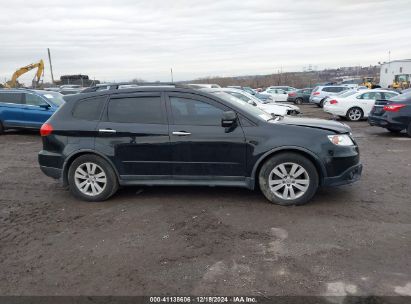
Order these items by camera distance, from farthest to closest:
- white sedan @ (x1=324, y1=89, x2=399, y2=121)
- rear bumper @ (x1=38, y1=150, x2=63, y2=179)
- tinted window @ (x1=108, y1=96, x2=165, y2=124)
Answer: white sedan @ (x1=324, y1=89, x2=399, y2=121)
rear bumper @ (x1=38, y1=150, x2=63, y2=179)
tinted window @ (x1=108, y1=96, x2=165, y2=124)

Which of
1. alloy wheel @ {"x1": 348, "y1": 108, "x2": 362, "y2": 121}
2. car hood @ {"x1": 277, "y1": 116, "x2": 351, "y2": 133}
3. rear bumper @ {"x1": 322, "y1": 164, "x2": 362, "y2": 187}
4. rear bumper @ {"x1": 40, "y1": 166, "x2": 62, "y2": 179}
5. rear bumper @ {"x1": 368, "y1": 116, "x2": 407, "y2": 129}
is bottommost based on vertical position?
alloy wheel @ {"x1": 348, "y1": 108, "x2": 362, "y2": 121}

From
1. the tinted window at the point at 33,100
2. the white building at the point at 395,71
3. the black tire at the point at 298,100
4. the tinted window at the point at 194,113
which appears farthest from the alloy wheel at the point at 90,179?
the white building at the point at 395,71

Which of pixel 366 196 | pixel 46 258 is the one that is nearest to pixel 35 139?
pixel 46 258

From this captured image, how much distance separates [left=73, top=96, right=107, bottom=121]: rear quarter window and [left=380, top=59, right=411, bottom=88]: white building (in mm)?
48876

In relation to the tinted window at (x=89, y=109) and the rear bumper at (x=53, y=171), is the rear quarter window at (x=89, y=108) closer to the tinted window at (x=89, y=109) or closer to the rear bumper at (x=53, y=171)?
the tinted window at (x=89, y=109)

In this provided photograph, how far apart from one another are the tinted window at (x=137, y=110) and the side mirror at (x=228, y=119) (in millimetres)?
894

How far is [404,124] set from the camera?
11508mm

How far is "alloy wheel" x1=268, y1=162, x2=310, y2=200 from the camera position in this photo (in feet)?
17.4

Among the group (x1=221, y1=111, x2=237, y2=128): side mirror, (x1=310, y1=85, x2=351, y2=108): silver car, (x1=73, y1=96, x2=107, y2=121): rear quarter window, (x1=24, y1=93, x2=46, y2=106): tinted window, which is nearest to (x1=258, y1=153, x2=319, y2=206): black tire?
(x1=221, y1=111, x2=237, y2=128): side mirror

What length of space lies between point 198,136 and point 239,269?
2223mm

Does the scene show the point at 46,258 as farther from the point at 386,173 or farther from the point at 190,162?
the point at 386,173

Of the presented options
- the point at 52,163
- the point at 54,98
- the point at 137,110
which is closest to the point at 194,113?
the point at 137,110

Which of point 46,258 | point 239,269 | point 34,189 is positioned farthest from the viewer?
point 34,189

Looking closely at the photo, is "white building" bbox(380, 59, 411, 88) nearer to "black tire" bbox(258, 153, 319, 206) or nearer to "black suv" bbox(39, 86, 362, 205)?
"black suv" bbox(39, 86, 362, 205)
